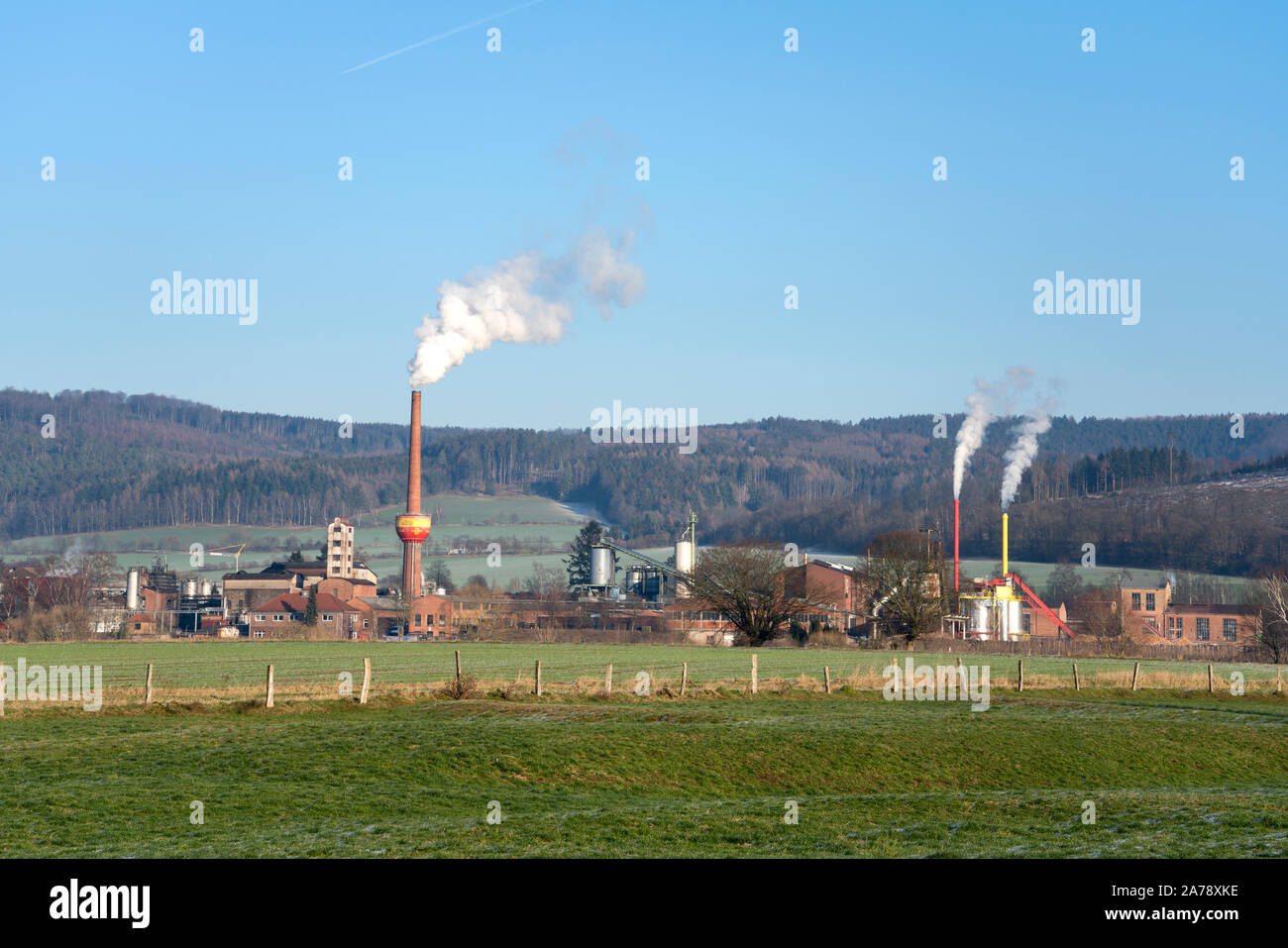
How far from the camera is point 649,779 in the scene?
26.8 meters

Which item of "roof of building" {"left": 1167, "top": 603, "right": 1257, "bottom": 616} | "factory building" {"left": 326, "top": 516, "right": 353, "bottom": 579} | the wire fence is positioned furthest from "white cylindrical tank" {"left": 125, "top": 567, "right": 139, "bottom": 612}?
"roof of building" {"left": 1167, "top": 603, "right": 1257, "bottom": 616}

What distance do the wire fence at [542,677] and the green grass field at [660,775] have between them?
27.4 inches

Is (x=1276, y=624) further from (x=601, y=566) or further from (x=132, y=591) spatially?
(x=132, y=591)

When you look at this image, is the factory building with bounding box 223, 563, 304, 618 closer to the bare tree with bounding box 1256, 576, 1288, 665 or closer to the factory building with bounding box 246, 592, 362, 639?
the factory building with bounding box 246, 592, 362, 639

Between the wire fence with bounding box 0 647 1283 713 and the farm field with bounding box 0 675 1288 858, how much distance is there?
182 centimetres

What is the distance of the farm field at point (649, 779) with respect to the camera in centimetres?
1733

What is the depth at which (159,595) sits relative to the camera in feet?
453

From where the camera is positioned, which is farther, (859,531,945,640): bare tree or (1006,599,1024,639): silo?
(1006,599,1024,639): silo

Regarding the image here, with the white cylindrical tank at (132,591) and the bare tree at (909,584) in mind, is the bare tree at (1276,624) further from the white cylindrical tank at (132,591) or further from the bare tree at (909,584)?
the white cylindrical tank at (132,591)

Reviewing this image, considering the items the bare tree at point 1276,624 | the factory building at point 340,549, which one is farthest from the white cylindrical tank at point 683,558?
the bare tree at point 1276,624

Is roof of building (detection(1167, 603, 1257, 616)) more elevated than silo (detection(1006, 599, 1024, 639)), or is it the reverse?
silo (detection(1006, 599, 1024, 639))

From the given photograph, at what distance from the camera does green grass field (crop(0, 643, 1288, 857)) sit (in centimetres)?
1747
